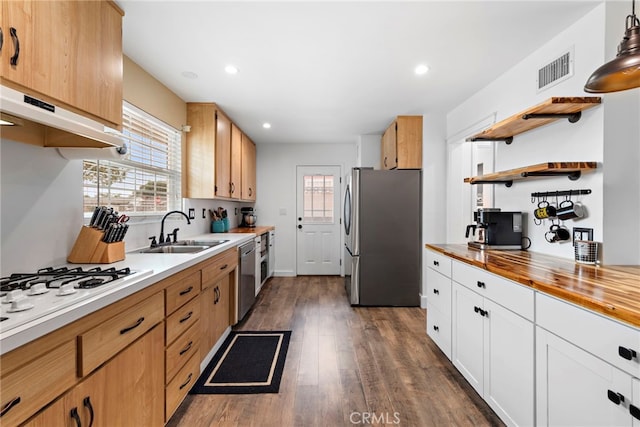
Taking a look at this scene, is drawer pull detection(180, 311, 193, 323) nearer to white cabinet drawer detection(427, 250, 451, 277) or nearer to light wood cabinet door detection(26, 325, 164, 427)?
light wood cabinet door detection(26, 325, 164, 427)

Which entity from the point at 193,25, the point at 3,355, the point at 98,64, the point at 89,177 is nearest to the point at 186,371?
the point at 3,355

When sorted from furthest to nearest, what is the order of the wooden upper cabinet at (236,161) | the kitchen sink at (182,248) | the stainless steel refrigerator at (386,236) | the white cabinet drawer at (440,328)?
1. the wooden upper cabinet at (236,161)
2. the stainless steel refrigerator at (386,236)
3. the kitchen sink at (182,248)
4. the white cabinet drawer at (440,328)

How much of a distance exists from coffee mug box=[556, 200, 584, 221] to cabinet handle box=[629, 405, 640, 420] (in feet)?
4.10

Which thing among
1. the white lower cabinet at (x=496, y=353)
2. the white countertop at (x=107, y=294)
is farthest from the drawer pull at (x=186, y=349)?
the white lower cabinet at (x=496, y=353)

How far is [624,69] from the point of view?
1.22 meters

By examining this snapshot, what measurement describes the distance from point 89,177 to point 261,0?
157cm

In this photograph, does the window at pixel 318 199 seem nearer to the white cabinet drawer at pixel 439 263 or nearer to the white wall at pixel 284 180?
the white wall at pixel 284 180

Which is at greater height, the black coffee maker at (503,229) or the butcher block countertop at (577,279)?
the black coffee maker at (503,229)

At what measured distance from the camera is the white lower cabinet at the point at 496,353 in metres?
1.44

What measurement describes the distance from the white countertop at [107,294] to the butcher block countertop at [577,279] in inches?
71.9

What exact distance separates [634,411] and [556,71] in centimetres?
208

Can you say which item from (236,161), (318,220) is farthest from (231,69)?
(318,220)

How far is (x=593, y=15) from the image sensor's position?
1.78m

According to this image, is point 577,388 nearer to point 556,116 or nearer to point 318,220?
point 556,116
